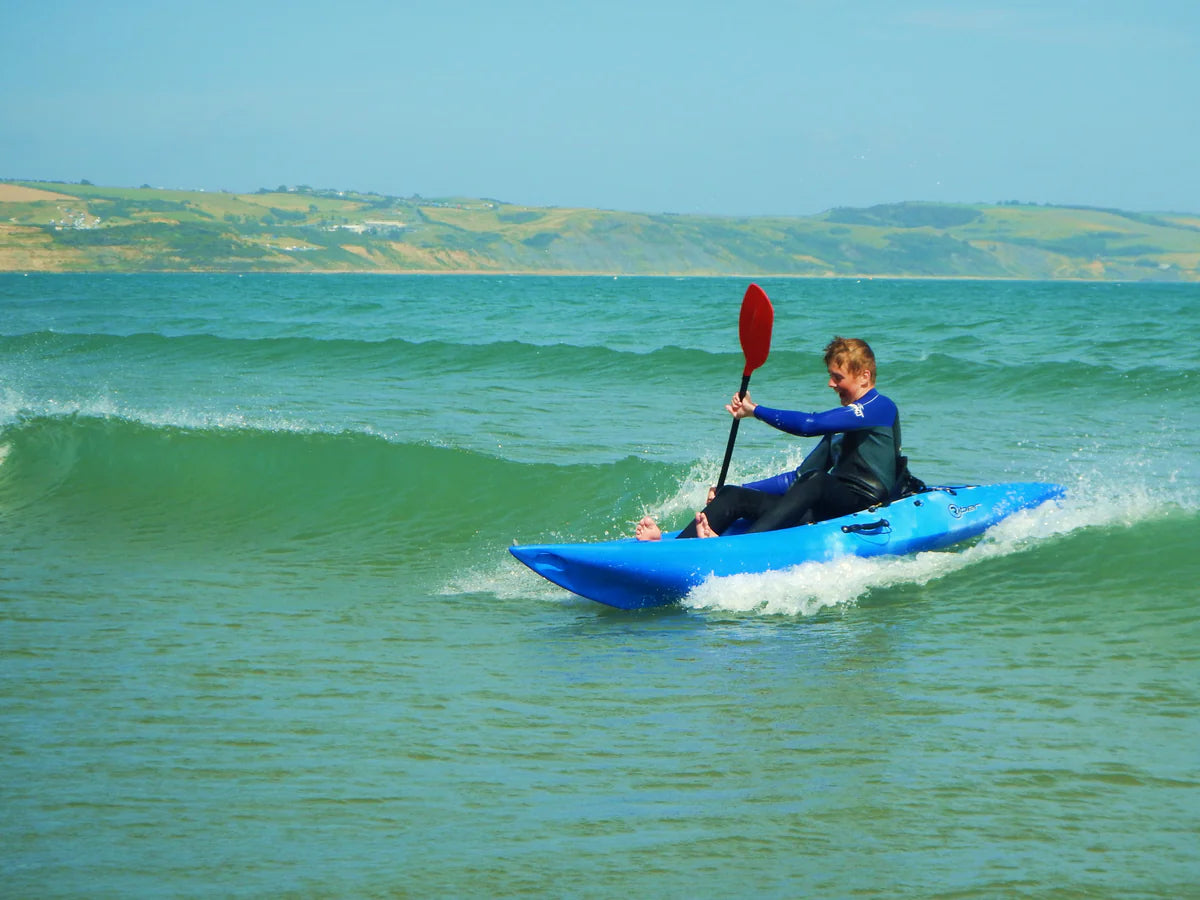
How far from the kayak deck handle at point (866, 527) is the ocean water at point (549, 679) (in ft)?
0.75

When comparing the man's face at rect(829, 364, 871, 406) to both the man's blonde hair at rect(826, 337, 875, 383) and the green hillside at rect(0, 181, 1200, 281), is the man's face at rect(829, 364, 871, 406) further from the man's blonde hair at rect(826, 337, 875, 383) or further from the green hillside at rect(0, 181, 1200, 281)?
the green hillside at rect(0, 181, 1200, 281)

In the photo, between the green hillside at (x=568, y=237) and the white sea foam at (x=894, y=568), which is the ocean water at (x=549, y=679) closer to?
the white sea foam at (x=894, y=568)

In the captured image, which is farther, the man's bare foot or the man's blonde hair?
the man's bare foot

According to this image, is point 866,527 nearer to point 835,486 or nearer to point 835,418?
point 835,486

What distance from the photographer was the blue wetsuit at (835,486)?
716cm

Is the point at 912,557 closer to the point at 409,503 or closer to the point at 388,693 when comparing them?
the point at 388,693

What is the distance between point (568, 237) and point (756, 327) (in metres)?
153

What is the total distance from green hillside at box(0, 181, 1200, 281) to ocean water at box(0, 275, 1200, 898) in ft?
316

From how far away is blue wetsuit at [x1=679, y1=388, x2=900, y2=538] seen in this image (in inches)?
282

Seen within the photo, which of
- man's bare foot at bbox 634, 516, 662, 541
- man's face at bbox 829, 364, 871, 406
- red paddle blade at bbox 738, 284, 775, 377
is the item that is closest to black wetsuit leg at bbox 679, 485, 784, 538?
man's bare foot at bbox 634, 516, 662, 541

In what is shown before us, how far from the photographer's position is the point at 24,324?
3184cm

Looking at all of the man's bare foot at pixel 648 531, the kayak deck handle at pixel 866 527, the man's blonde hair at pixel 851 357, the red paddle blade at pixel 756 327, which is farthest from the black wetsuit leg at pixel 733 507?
the red paddle blade at pixel 756 327

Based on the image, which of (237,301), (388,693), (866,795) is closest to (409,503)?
(388,693)

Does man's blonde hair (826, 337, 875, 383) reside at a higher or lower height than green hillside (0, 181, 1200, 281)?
lower
